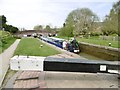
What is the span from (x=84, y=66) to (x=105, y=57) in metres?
12.7

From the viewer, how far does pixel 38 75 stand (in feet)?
22.1

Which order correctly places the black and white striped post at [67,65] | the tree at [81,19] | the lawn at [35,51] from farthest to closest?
the tree at [81,19] → the lawn at [35,51] → the black and white striped post at [67,65]

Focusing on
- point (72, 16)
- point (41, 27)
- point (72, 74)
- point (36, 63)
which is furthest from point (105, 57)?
point (41, 27)

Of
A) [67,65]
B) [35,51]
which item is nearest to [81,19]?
[35,51]

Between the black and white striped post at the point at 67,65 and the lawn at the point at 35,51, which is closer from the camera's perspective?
the black and white striped post at the point at 67,65

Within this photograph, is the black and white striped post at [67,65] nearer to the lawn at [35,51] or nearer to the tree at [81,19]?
the lawn at [35,51]

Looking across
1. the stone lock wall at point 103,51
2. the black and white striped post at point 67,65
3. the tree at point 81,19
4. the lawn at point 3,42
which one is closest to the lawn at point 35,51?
the lawn at point 3,42

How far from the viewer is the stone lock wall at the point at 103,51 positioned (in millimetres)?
16309

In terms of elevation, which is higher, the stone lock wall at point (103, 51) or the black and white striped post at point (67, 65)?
the black and white striped post at point (67, 65)

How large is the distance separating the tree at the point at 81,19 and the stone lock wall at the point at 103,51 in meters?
18.4

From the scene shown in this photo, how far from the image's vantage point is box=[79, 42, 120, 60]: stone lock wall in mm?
16309

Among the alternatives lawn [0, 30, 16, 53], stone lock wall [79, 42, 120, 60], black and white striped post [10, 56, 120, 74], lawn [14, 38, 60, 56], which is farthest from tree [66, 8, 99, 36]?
black and white striped post [10, 56, 120, 74]

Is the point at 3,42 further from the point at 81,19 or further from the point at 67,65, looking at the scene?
the point at 81,19

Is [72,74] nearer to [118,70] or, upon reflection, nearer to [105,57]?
[118,70]
